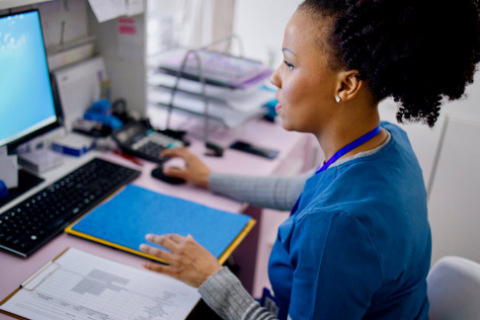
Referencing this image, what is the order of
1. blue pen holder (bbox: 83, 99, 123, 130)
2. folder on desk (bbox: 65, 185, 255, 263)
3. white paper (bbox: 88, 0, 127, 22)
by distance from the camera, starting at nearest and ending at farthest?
folder on desk (bbox: 65, 185, 255, 263) < white paper (bbox: 88, 0, 127, 22) < blue pen holder (bbox: 83, 99, 123, 130)

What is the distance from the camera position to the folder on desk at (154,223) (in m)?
1.10

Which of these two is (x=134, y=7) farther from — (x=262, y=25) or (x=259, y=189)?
(x=262, y=25)

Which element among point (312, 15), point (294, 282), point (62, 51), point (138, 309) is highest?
point (312, 15)

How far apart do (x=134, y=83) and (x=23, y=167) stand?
1.71 ft

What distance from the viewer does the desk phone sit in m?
1.50

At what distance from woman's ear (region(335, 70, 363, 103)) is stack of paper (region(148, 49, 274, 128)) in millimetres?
780

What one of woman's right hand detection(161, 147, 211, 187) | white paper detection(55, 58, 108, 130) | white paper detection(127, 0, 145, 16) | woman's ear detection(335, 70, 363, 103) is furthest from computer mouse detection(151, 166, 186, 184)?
woman's ear detection(335, 70, 363, 103)

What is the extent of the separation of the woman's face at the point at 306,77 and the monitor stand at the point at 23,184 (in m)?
0.72

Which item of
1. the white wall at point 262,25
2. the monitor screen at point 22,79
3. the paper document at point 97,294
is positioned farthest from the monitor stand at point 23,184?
the white wall at point 262,25

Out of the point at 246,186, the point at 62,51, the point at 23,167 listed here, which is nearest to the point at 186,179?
the point at 246,186

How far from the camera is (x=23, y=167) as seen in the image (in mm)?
1343

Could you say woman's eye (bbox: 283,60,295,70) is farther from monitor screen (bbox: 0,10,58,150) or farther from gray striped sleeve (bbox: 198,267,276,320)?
monitor screen (bbox: 0,10,58,150)

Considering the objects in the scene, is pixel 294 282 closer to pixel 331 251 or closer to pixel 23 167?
pixel 331 251

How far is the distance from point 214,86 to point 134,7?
0.40 metres
